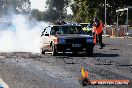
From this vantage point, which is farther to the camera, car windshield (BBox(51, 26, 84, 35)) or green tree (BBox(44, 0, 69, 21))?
green tree (BBox(44, 0, 69, 21))

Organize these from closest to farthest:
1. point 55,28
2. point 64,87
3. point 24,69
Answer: point 64,87
point 24,69
point 55,28

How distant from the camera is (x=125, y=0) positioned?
72.1m

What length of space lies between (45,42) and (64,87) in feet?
37.8

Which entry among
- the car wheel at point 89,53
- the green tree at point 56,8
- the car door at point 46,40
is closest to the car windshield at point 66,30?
the car door at point 46,40

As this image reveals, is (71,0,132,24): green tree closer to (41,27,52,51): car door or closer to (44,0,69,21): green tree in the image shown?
(41,27,52,51): car door

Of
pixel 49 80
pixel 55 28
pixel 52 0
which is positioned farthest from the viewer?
pixel 52 0

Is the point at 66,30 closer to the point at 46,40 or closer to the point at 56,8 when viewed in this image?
the point at 46,40

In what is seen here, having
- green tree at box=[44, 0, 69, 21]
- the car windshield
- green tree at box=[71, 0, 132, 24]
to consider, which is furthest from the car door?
green tree at box=[44, 0, 69, 21]

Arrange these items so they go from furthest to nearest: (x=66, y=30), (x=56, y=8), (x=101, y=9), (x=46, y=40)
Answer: (x=56, y=8)
(x=101, y=9)
(x=46, y=40)
(x=66, y=30)

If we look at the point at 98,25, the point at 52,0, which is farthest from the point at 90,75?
the point at 52,0

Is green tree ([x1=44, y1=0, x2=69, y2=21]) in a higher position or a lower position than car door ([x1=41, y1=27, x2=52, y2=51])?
lower

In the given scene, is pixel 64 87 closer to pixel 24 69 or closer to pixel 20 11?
pixel 24 69

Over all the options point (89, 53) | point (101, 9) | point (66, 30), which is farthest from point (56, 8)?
point (89, 53)

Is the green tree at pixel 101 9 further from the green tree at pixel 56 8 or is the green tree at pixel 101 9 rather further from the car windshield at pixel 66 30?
the green tree at pixel 56 8
